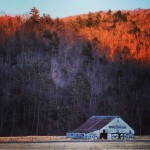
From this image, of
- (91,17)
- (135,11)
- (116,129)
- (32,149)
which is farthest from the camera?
(135,11)

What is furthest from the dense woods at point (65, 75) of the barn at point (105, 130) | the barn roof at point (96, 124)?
the barn at point (105, 130)

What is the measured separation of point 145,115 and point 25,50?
27.6m

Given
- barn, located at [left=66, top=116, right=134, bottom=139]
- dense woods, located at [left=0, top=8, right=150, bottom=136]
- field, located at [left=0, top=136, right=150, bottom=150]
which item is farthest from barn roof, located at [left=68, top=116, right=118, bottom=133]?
field, located at [left=0, top=136, right=150, bottom=150]

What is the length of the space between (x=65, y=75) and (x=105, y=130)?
29.7 meters

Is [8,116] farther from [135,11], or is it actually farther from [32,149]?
[135,11]

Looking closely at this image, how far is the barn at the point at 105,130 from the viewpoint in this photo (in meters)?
63.6

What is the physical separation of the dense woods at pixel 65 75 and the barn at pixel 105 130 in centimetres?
1114

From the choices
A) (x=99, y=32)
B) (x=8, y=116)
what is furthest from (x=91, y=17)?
(x=8, y=116)

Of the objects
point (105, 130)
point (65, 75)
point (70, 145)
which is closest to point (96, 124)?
point (105, 130)

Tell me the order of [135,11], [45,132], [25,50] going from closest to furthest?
[45,132], [25,50], [135,11]

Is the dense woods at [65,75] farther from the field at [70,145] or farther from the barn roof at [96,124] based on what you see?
the field at [70,145]

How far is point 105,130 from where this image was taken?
2520 inches

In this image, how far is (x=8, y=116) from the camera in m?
76.5

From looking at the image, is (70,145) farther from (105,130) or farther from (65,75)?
(65,75)
